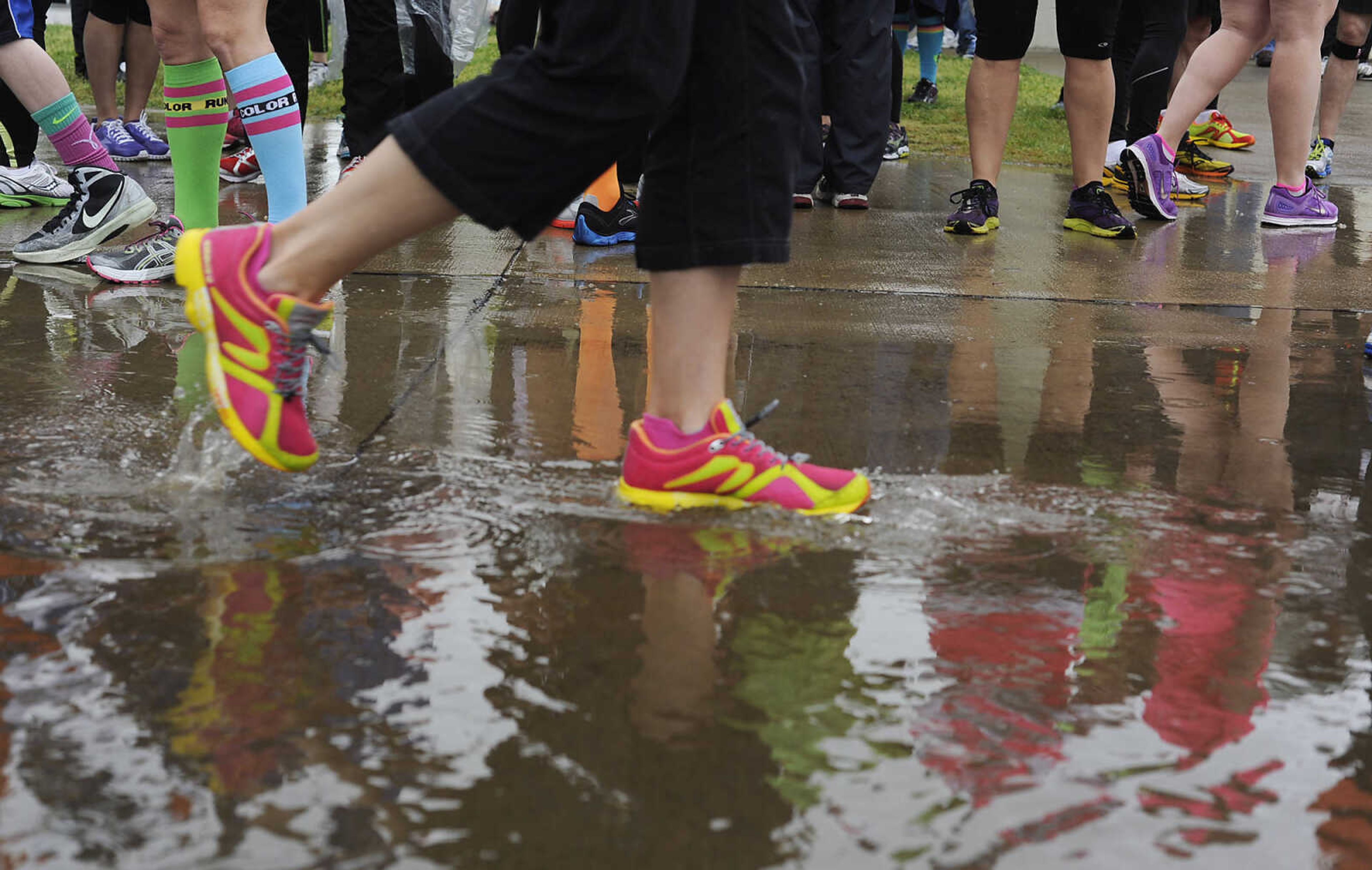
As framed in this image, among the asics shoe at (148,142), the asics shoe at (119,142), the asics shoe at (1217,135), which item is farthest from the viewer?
the asics shoe at (1217,135)

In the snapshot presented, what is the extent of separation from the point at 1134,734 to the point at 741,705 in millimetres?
422

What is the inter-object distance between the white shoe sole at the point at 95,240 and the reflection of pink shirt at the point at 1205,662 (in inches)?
125

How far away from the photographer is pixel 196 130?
3521mm

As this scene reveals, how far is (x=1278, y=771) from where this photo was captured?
140 centimetres

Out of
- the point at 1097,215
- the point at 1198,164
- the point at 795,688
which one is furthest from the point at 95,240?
the point at 1198,164

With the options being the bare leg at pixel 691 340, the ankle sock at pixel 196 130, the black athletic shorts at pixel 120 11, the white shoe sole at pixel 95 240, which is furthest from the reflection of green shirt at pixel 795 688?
the black athletic shorts at pixel 120 11

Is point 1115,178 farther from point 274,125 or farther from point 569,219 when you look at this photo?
point 274,125

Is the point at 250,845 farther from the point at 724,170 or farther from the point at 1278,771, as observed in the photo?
the point at 724,170

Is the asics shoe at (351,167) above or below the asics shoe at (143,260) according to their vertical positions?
above

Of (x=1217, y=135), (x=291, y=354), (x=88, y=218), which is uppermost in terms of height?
(x=1217, y=135)

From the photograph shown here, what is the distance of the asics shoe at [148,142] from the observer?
19.2ft

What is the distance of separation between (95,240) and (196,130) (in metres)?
0.60

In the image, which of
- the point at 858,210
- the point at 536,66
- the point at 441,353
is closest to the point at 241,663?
the point at 536,66

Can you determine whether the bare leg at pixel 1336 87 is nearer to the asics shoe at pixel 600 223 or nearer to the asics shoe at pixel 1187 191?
the asics shoe at pixel 1187 191
